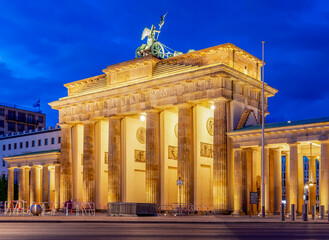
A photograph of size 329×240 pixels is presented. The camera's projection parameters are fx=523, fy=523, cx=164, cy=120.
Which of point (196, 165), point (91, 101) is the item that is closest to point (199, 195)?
point (196, 165)

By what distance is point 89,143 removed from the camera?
204 feet

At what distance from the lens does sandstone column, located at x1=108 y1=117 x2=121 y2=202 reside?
2296 inches

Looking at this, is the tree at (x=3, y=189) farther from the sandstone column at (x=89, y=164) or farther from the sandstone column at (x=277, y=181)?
the sandstone column at (x=277, y=181)

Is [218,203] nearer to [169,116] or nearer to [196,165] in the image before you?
[196,165]

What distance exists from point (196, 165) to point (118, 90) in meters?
12.7

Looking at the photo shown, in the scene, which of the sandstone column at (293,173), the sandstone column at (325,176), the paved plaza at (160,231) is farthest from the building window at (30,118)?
the paved plaza at (160,231)

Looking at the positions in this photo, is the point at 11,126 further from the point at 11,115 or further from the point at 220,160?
the point at 220,160

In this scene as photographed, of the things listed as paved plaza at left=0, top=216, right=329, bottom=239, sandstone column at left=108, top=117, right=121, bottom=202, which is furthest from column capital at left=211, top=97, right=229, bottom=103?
paved plaza at left=0, top=216, right=329, bottom=239

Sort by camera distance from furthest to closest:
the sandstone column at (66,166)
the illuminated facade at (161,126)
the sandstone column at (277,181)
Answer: the sandstone column at (66,166) < the sandstone column at (277,181) < the illuminated facade at (161,126)

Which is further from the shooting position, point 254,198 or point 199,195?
point 199,195

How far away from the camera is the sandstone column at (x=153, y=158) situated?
54.4 metres

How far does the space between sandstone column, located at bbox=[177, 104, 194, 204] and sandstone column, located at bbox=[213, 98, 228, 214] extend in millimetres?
3081

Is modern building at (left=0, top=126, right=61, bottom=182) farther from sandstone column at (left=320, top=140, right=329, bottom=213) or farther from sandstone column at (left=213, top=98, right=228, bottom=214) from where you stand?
sandstone column at (left=320, top=140, right=329, bottom=213)

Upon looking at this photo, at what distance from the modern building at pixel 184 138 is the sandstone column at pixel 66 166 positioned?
0.41 feet
